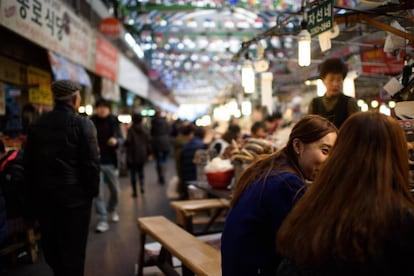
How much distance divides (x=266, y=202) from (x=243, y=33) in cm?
2077

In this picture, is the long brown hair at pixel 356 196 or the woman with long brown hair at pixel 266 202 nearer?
the long brown hair at pixel 356 196

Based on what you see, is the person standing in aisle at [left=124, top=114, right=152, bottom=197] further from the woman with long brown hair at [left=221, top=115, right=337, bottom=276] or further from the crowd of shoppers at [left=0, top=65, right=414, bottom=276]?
the woman with long brown hair at [left=221, top=115, right=337, bottom=276]

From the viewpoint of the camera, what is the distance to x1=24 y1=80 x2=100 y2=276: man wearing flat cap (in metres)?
4.07

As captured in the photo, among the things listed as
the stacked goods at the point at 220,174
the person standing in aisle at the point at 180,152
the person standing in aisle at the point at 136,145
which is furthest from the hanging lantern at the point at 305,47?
the person standing in aisle at the point at 136,145

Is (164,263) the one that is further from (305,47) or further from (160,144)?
(160,144)

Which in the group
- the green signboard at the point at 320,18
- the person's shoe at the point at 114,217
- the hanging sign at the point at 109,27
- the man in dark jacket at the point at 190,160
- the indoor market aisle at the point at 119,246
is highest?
the hanging sign at the point at 109,27

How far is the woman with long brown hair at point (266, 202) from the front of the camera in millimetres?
2209

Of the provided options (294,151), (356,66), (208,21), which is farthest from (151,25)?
(294,151)

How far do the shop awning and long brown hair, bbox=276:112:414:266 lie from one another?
25.0ft

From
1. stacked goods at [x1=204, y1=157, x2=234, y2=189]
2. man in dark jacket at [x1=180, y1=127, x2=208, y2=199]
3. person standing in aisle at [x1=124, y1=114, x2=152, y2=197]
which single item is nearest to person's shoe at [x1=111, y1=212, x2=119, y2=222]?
man in dark jacket at [x1=180, y1=127, x2=208, y2=199]

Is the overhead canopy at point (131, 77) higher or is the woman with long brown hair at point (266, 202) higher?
the overhead canopy at point (131, 77)

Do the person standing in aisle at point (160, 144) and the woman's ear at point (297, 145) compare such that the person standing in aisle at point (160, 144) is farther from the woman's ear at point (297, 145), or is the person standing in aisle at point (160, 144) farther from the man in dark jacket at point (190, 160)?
the woman's ear at point (297, 145)

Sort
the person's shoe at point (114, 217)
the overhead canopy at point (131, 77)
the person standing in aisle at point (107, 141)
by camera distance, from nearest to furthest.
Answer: the person standing in aisle at point (107, 141)
the person's shoe at point (114, 217)
the overhead canopy at point (131, 77)

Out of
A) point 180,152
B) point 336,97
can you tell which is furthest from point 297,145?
point 180,152
